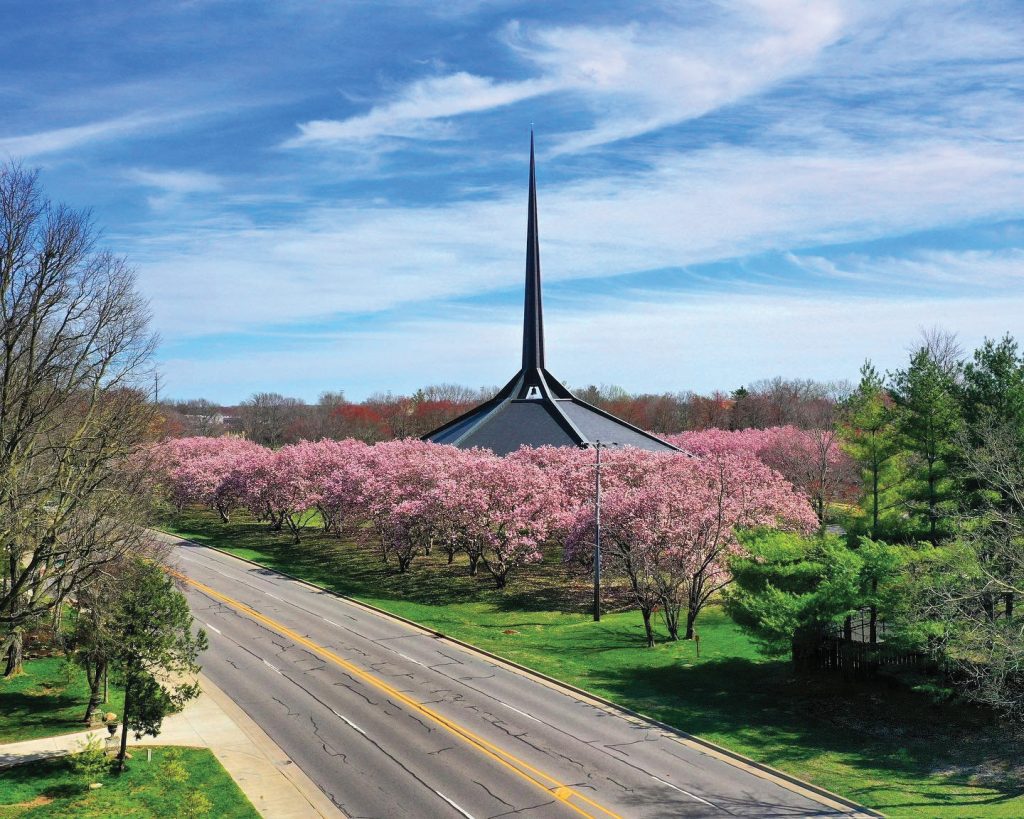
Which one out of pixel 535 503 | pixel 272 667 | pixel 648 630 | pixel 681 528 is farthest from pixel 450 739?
pixel 535 503

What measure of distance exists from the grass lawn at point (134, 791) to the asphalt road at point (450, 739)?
236 cm

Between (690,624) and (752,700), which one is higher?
(690,624)

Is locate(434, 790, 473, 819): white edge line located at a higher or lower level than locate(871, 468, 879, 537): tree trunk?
lower

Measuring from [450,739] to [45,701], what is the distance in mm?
15452

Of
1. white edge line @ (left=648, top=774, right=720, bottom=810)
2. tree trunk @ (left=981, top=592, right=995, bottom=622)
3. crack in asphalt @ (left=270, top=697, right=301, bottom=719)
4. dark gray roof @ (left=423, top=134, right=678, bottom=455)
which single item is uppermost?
dark gray roof @ (left=423, top=134, right=678, bottom=455)

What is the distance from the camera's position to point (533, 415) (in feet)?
242

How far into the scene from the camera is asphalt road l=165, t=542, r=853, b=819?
19.7 meters

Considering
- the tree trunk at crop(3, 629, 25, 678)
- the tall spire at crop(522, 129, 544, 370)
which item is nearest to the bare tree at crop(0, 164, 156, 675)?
the tree trunk at crop(3, 629, 25, 678)

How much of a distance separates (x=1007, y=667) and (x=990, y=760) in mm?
3123

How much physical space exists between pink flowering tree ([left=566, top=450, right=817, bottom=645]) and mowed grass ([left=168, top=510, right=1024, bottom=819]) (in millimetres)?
2366

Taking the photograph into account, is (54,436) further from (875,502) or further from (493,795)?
(875,502)

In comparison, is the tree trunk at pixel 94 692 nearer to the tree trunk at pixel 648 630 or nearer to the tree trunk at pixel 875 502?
the tree trunk at pixel 648 630

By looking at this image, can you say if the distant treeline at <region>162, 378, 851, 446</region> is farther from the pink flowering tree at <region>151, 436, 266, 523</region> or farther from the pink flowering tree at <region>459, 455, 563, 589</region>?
the pink flowering tree at <region>459, 455, 563, 589</region>

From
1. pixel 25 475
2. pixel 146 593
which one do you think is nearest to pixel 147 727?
pixel 146 593
